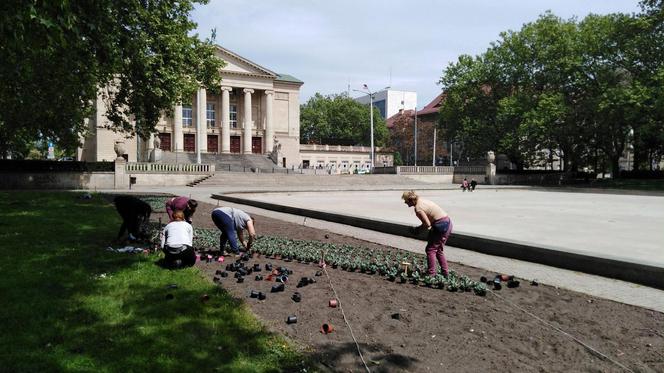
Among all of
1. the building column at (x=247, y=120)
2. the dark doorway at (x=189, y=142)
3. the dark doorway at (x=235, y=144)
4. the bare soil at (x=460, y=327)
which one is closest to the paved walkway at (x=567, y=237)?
the bare soil at (x=460, y=327)

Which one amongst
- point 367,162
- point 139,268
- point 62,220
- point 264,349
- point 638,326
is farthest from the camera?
point 367,162

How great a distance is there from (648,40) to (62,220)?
157ft

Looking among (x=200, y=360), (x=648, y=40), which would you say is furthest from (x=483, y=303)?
(x=648, y=40)

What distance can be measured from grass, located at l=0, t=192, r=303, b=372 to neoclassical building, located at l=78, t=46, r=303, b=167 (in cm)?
6004

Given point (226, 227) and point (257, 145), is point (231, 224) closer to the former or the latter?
point (226, 227)

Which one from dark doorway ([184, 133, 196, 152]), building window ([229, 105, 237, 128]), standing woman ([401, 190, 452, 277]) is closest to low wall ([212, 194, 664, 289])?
standing woman ([401, 190, 452, 277])

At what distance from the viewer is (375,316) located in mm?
5605

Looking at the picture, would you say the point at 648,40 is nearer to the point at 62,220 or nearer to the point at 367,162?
the point at 62,220

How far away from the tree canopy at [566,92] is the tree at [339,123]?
37541 mm

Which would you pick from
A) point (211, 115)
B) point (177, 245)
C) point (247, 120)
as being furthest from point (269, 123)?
point (177, 245)

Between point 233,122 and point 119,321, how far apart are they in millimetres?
71753

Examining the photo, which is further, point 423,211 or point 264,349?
point 423,211

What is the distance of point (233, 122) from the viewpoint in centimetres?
7456

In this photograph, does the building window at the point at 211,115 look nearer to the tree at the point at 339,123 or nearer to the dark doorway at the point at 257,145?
the dark doorway at the point at 257,145
